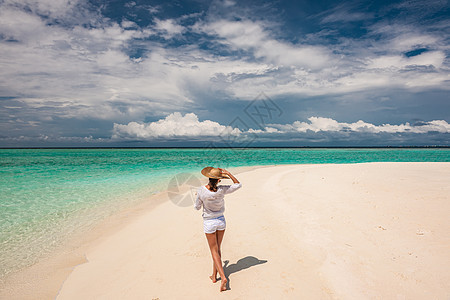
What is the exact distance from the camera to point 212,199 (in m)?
4.35

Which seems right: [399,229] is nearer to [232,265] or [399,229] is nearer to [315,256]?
[315,256]

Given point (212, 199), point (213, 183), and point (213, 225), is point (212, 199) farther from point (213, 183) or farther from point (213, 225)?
point (213, 225)

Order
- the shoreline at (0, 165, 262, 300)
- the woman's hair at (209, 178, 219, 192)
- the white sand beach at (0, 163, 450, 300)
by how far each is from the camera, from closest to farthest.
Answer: the woman's hair at (209, 178, 219, 192) < the white sand beach at (0, 163, 450, 300) < the shoreline at (0, 165, 262, 300)

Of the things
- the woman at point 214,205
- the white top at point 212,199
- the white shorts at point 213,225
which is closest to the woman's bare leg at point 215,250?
the woman at point 214,205

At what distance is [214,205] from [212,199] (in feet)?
0.50

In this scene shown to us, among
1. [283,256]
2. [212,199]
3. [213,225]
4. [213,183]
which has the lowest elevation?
[283,256]

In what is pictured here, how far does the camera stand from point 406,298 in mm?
3934

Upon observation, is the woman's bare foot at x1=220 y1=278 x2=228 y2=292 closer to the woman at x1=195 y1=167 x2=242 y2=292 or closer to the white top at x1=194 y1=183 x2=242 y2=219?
the woman at x1=195 y1=167 x2=242 y2=292

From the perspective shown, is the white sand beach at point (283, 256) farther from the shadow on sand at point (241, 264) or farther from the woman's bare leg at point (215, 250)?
the woman's bare leg at point (215, 250)

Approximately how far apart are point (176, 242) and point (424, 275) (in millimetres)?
5939

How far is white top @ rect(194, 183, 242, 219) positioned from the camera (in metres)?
4.33

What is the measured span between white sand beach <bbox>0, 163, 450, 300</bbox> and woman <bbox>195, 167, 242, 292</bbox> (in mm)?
731

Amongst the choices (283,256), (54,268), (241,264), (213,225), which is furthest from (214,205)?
(54,268)

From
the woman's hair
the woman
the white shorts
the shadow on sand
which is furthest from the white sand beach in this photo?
the woman's hair
